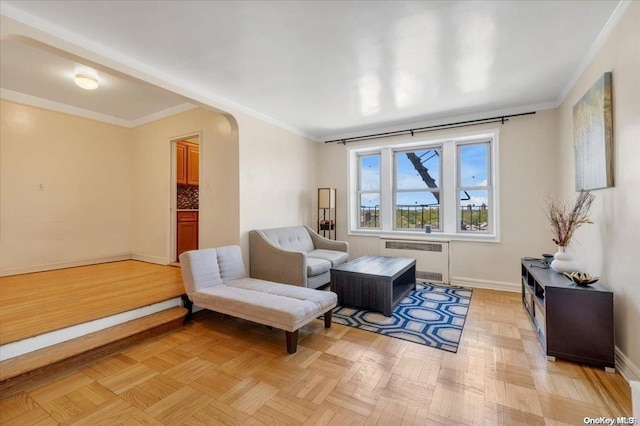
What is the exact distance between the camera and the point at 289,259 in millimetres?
3404

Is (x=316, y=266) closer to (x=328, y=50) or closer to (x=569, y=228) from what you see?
(x=328, y=50)

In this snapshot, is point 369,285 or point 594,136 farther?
point 369,285

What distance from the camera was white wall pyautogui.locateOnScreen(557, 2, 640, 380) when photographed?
5.82 ft

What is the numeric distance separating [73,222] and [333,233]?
4.15 metres

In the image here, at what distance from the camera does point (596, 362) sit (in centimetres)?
198

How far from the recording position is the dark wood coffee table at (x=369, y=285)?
9.77 ft

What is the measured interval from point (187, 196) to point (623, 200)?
17.6 ft

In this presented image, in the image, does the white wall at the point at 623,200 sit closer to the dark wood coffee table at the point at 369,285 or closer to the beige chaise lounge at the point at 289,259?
the dark wood coffee table at the point at 369,285

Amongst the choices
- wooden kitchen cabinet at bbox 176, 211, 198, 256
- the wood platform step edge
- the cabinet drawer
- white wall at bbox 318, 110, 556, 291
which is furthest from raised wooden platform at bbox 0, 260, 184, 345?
white wall at bbox 318, 110, 556, 291

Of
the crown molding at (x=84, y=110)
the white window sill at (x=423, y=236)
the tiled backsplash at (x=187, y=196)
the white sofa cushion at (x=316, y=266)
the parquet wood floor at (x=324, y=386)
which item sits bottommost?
the parquet wood floor at (x=324, y=386)

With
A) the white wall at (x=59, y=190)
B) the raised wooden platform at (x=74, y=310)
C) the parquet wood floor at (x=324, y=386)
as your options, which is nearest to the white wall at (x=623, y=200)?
the parquet wood floor at (x=324, y=386)

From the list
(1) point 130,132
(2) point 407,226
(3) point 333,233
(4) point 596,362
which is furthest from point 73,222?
(4) point 596,362

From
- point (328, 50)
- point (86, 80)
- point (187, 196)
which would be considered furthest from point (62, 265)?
point (328, 50)

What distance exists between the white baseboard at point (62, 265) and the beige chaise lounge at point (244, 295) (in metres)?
2.81
